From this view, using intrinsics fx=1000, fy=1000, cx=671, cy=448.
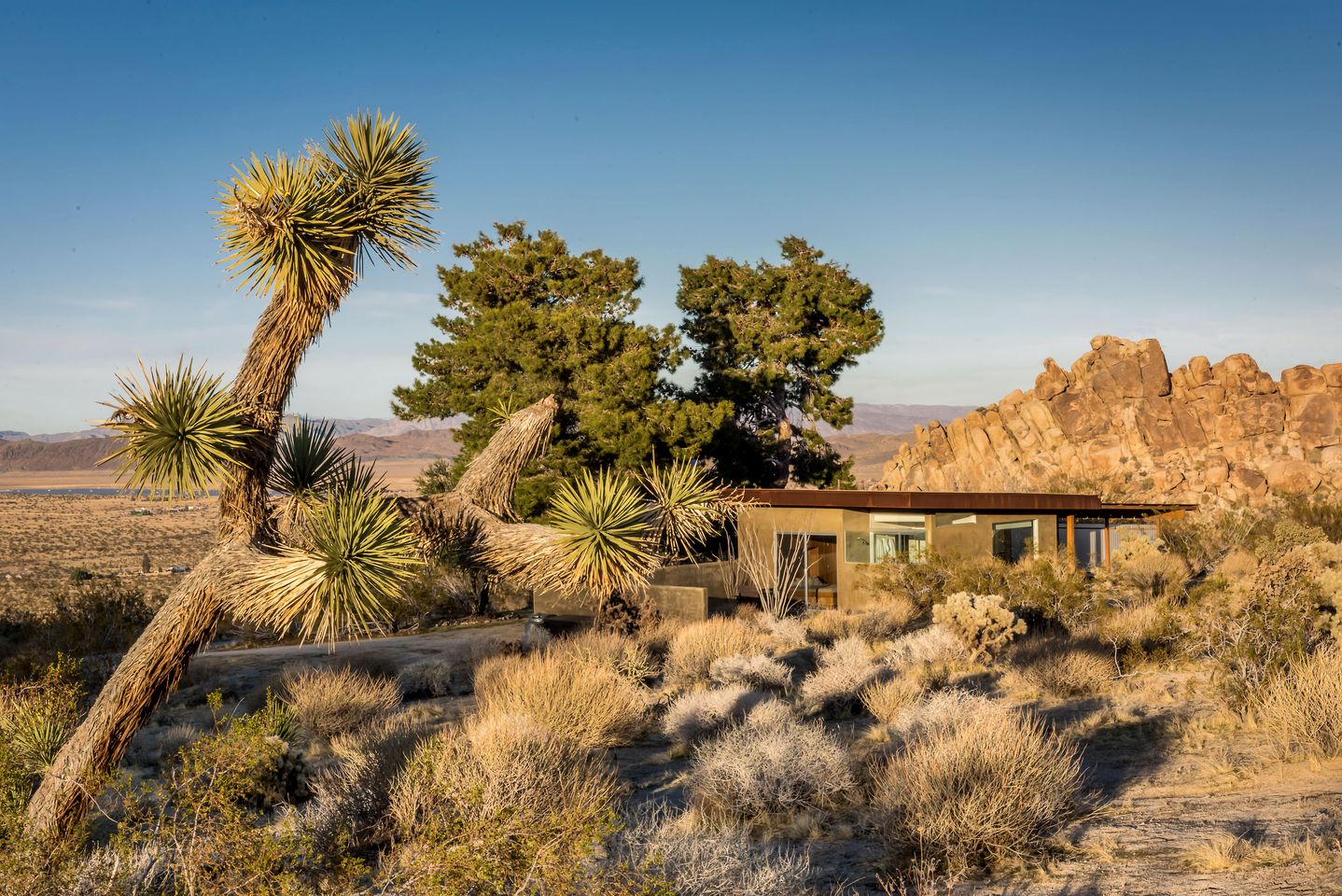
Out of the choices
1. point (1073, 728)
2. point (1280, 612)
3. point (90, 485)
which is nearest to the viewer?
point (1073, 728)

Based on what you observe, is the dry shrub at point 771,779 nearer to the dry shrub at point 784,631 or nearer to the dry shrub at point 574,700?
the dry shrub at point 574,700

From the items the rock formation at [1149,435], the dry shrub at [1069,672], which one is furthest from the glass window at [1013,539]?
the rock formation at [1149,435]

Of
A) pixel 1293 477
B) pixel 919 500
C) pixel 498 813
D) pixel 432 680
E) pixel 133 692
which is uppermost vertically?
pixel 1293 477

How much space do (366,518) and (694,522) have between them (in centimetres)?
546

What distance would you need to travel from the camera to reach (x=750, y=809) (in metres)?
7.54

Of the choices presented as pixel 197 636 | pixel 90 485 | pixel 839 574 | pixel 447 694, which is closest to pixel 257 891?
pixel 197 636

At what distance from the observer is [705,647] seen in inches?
563

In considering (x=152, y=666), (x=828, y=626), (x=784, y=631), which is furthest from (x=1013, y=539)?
(x=152, y=666)

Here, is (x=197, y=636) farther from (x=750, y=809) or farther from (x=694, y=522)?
(x=694, y=522)

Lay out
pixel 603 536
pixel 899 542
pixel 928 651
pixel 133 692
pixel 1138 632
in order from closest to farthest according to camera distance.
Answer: pixel 133 692
pixel 603 536
pixel 928 651
pixel 1138 632
pixel 899 542

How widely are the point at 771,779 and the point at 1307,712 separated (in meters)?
4.59

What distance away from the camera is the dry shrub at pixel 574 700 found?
9641 mm

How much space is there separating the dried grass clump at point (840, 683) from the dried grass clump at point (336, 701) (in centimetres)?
503

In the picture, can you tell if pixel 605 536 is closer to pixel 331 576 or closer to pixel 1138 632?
pixel 331 576
